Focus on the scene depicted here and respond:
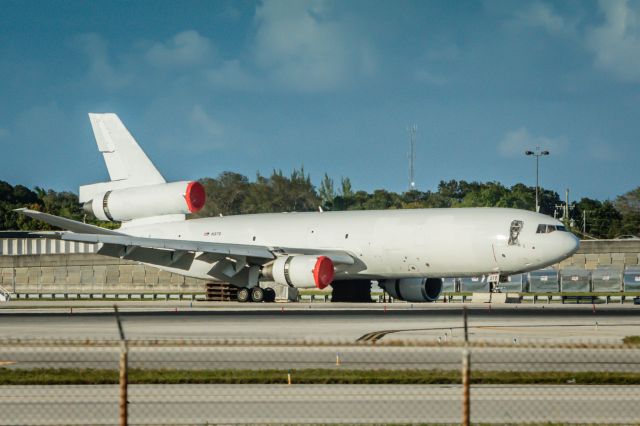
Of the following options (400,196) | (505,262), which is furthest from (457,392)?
(400,196)

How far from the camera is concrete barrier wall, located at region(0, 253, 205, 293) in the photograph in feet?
305

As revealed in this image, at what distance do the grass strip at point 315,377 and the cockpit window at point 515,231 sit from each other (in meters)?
29.9

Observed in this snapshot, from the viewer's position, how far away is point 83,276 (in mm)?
95625

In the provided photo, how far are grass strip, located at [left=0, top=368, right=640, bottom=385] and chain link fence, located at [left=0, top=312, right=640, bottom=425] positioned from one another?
0.02 metres

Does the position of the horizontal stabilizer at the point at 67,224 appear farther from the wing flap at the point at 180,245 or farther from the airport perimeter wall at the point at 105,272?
the airport perimeter wall at the point at 105,272

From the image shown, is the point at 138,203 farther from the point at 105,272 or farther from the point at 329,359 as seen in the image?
the point at 329,359

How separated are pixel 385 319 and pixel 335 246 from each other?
1846cm

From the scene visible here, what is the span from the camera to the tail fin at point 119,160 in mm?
62875

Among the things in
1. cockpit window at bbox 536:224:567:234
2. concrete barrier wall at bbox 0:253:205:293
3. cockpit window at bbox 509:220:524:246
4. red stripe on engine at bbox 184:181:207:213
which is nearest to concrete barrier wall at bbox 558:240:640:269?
concrete barrier wall at bbox 0:253:205:293

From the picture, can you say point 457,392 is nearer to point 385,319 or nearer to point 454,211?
point 385,319

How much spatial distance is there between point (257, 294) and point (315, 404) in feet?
133

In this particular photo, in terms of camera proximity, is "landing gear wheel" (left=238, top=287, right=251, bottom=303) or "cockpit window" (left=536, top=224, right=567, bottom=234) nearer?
"cockpit window" (left=536, top=224, right=567, bottom=234)

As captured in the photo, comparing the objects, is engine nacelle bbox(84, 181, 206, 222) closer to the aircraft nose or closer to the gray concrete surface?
the aircraft nose

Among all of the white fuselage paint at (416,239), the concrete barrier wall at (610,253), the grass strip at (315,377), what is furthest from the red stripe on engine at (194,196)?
the concrete barrier wall at (610,253)
